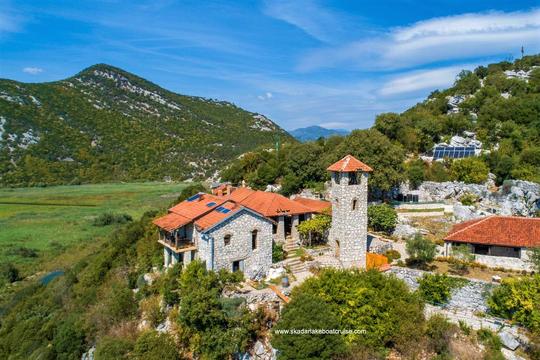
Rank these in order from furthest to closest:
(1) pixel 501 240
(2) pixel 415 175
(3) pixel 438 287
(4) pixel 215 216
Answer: (2) pixel 415 175, (4) pixel 215 216, (1) pixel 501 240, (3) pixel 438 287

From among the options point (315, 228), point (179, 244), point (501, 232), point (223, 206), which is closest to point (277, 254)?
point (315, 228)

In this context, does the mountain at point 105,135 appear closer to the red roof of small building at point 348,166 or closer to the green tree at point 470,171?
the green tree at point 470,171

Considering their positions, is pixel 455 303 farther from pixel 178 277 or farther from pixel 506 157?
pixel 506 157

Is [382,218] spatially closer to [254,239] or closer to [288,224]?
[288,224]

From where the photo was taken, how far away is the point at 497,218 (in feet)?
84.4

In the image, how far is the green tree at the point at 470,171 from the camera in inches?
1652

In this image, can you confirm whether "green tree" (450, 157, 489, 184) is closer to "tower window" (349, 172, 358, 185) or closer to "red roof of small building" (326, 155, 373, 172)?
"tower window" (349, 172, 358, 185)

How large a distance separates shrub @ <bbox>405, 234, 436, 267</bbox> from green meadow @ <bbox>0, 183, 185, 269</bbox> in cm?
4407

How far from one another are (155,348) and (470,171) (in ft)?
127

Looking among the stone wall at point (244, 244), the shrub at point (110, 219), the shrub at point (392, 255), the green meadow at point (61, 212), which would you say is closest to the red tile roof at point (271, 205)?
the stone wall at point (244, 244)

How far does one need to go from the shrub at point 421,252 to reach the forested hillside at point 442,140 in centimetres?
1248

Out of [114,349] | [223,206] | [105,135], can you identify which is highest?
[105,135]

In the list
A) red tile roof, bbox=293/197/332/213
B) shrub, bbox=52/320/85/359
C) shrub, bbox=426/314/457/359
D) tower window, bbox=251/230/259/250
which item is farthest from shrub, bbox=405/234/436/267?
shrub, bbox=52/320/85/359

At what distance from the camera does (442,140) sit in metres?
55.8
